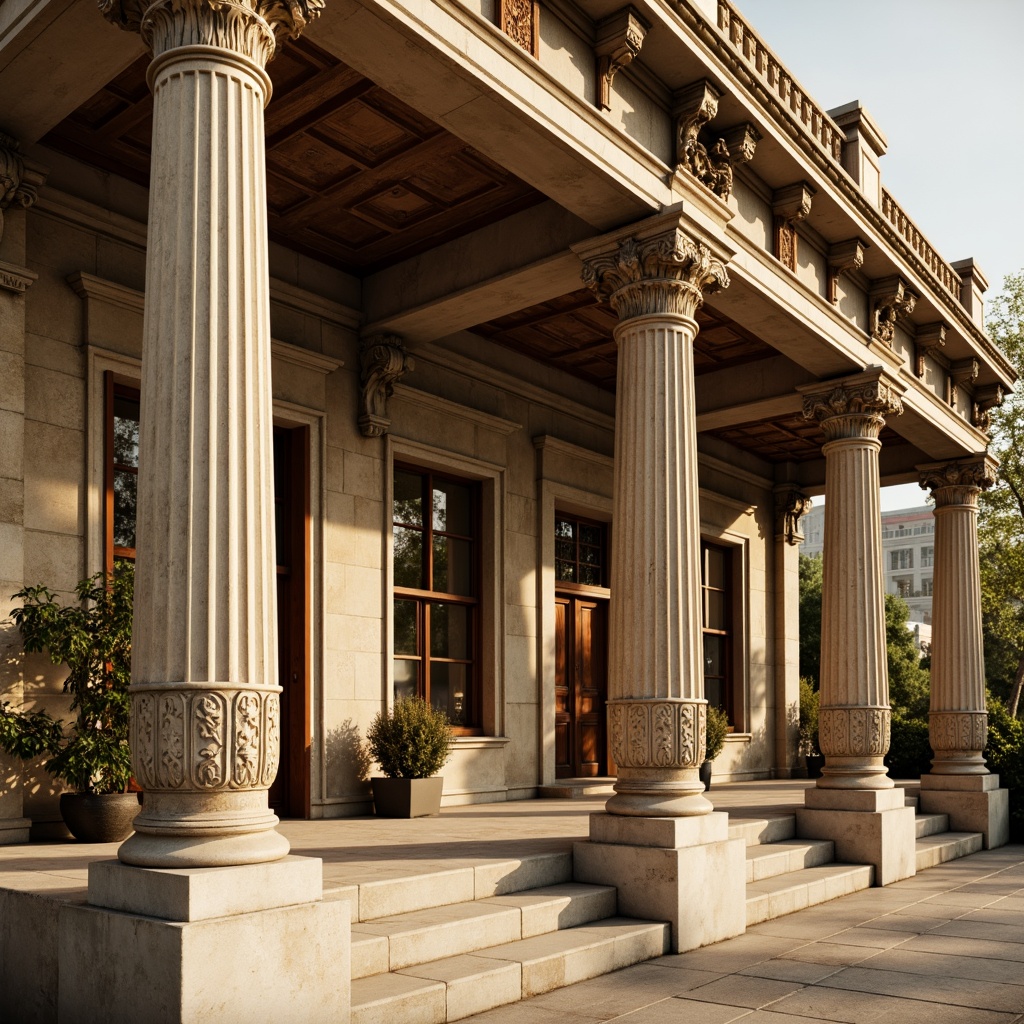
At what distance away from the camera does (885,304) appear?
11.9 meters

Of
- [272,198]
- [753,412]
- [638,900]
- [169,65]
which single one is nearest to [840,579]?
[753,412]

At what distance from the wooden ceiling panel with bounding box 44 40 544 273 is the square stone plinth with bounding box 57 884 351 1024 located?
16.9ft

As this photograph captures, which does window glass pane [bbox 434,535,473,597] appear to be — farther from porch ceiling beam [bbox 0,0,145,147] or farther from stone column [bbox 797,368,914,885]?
porch ceiling beam [bbox 0,0,145,147]

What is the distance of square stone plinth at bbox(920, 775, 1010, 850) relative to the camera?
13.3m

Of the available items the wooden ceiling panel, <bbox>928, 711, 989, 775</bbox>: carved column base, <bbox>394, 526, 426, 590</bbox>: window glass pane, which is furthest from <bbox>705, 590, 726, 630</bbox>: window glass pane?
the wooden ceiling panel

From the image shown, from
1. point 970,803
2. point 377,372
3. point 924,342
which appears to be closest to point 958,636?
point 970,803

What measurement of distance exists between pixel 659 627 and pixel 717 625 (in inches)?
386

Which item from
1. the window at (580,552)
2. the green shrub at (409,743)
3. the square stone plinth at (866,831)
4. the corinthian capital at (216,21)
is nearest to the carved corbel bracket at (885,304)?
the window at (580,552)

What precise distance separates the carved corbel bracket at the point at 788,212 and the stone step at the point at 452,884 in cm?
551

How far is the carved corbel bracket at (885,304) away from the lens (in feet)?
38.8

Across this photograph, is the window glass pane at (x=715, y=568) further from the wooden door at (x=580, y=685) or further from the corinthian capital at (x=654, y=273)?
the corinthian capital at (x=654, y=273)

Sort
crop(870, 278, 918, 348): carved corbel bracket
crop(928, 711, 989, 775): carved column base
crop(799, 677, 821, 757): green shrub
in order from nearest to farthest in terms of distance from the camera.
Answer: crop(870, 278, 918, 348): carved corbel bracket < crop(928, 711, 989, 775): carved column base < crop(799, 677, 821, 757): green shrub

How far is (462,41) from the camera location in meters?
6.45

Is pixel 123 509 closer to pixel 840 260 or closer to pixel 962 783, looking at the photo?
pixel 840 260
